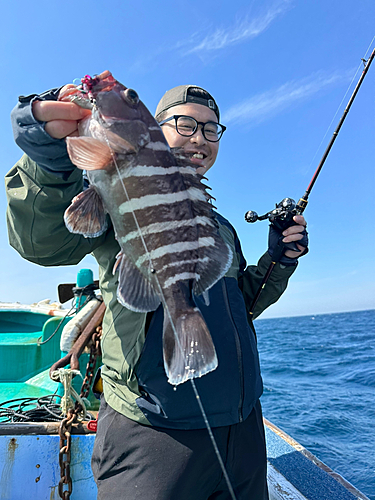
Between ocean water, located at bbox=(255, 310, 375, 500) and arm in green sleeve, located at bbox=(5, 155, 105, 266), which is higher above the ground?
arm in green sleeve, located at bbox=(5, 155, 105, 266)

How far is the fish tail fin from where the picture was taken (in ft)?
4.26

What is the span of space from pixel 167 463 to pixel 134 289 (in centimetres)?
80

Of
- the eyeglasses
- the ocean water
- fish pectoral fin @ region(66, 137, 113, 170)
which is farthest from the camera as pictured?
the ocean water

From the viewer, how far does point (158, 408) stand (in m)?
1.47

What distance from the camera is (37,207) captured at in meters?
1.52

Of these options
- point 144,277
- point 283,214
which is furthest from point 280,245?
point 144,277

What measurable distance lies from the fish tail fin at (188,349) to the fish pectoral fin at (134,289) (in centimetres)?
11

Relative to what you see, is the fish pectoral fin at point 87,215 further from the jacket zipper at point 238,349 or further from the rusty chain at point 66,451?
the rusty chain at point 66,451

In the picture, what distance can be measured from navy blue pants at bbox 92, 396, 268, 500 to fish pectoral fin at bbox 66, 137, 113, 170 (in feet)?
3.84

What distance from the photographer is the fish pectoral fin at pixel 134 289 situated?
1.36m

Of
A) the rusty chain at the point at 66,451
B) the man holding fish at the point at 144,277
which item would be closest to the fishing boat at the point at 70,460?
the rusty chain at the point at 66,451

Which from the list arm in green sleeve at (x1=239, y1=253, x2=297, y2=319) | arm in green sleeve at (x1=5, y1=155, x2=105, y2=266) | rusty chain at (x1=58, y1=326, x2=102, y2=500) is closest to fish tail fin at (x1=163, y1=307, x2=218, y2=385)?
arm in green sleeve at (x1=5, y1=155, x2=105, y2=266)

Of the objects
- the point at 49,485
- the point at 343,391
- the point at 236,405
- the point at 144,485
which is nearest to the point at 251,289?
the point at 236,405

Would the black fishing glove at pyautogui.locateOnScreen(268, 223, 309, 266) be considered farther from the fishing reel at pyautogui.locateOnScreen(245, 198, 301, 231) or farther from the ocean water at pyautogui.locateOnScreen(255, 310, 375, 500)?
the ocean water at pyautogui.locateOnScreen(255, 310, 375, 500)
